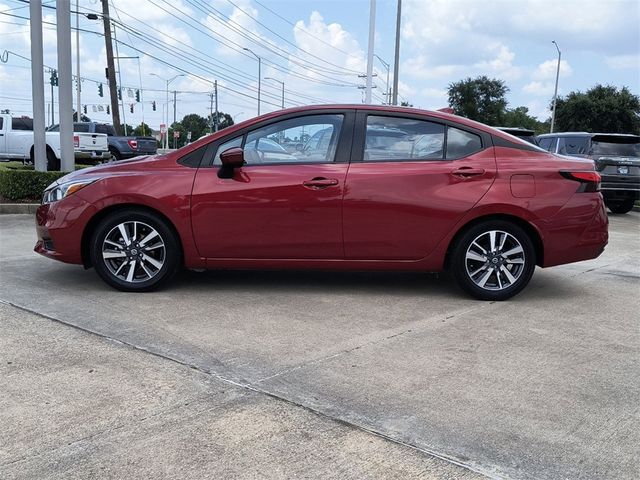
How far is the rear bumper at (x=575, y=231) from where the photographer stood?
5.25 m

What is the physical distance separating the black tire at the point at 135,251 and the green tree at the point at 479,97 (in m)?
67.2

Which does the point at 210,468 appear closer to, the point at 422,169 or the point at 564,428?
the point at 564,428

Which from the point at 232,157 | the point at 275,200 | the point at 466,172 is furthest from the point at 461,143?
the point at 232,157

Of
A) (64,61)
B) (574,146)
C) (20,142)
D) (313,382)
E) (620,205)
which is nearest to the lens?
(313,382)

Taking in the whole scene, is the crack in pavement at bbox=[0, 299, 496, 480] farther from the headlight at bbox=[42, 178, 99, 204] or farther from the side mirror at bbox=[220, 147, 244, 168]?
the side mirror at bbox=[220, 147, 244, 168]

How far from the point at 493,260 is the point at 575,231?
0.74m

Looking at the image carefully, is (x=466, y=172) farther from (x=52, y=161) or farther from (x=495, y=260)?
(x=52, y=161)

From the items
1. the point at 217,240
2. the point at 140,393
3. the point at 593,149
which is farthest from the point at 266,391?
the point at 593,149

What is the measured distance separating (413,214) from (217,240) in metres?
1.65

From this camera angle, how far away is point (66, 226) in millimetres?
5230

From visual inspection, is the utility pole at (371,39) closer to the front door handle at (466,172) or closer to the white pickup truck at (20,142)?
the white pickup truck at (20,142)

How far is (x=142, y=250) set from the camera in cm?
525

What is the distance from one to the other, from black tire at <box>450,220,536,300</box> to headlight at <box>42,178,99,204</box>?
10.4 ft

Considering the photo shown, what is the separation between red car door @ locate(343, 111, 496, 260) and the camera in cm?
515
